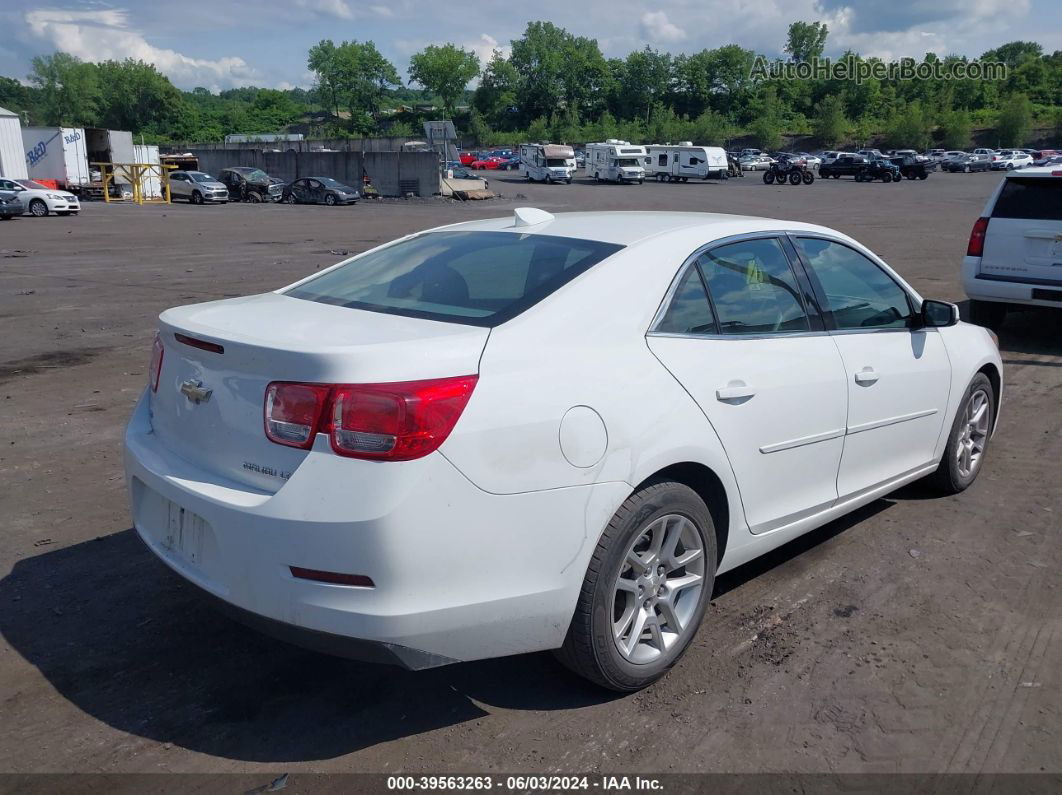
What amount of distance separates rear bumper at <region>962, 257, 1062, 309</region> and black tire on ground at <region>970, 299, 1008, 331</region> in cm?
46

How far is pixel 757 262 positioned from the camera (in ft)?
13.2

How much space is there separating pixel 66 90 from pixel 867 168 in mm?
126409

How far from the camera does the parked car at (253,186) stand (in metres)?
45.5

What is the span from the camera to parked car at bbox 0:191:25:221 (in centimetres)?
3062

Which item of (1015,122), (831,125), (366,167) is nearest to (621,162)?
(366,167)

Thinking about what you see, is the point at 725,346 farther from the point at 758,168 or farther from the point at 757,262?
the point at 758,168

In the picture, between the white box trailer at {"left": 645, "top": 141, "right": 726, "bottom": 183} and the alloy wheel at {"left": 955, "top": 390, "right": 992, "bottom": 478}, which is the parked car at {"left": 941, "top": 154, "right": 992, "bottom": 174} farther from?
the alloy wheel at {"left": 955, "top": 390, "right": 992, "bottom": 478}

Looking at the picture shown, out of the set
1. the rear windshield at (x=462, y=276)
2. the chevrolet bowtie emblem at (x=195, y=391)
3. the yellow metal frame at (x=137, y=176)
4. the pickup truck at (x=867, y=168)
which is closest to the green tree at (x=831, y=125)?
the pickup truck at (x=867, y=168)

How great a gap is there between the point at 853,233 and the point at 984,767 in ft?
72.8

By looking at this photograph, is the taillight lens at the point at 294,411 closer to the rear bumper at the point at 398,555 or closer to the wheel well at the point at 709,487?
the rear bumper at the point at 398,555

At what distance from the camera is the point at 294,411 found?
2.83 meters

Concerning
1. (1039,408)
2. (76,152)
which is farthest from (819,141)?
(1039,408)

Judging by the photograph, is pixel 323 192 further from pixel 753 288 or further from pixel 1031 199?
pixel 753 288

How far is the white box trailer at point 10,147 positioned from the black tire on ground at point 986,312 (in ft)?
141
